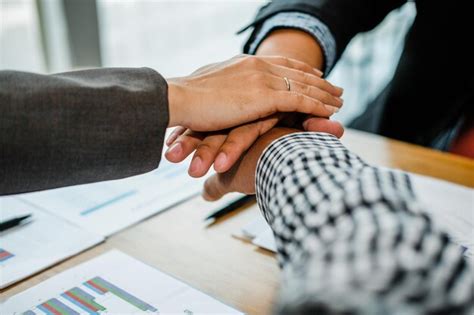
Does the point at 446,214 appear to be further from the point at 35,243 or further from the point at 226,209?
the point at 35,243

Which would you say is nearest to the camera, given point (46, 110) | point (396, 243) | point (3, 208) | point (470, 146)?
point (396, 243)

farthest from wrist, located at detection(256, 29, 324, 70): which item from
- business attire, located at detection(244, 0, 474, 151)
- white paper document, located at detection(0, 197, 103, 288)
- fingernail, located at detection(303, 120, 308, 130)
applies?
white paper document, located at detection(0, 197, 103, 288)

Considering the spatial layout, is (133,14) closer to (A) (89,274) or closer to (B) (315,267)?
(A) (89,274)

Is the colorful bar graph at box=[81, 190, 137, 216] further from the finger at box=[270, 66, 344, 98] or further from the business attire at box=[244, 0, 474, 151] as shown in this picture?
the business attire at box=[244, 0, 474, 151]

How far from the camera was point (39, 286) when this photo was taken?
29.0 inches

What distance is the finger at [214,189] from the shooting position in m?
0.88

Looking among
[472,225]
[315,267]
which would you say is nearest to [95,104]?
[315,267]

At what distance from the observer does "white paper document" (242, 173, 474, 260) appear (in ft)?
2.71

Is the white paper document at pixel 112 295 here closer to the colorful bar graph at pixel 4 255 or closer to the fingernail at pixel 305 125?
the colorful bar graph at pixel 4 255

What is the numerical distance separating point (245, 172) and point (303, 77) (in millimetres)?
186

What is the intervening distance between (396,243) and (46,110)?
423 mm

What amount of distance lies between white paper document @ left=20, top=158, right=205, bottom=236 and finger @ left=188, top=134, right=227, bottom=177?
6.8 inches

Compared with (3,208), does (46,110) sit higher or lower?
higher

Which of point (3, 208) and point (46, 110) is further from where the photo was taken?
point (3, 208)
